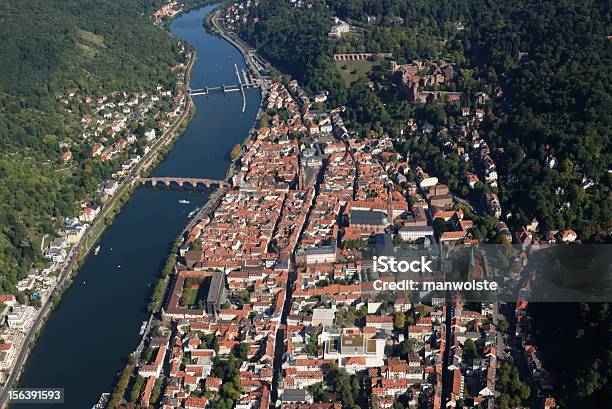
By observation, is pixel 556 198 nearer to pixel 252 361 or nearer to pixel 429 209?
pixel 429 209

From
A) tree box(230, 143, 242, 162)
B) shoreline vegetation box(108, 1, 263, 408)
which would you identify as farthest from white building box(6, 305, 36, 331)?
tree box(230, 143, 242, 162)

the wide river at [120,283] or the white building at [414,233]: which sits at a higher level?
the white building at [414,233]

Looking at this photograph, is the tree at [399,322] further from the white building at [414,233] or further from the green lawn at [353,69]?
the green lawn at [353,69]

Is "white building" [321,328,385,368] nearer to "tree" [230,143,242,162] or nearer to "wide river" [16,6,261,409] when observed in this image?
"wide river" [16,6,261,409]

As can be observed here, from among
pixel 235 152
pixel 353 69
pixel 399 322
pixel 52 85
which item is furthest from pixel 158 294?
pixel 353 69

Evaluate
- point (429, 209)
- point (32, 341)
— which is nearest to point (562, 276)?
point (429, 209)

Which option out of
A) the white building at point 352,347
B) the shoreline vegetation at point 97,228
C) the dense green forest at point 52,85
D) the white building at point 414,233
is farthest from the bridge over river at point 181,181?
the white building at point 352,347
